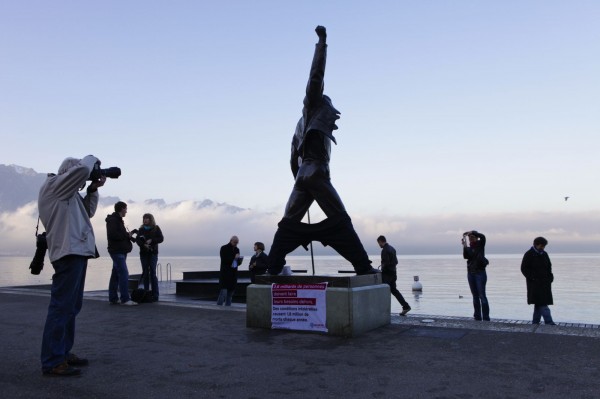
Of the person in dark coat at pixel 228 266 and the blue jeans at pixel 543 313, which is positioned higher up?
the person in dark coat at pixel 228 266

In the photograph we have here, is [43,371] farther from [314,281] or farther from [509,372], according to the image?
[509,372]

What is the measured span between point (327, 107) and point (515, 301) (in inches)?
626

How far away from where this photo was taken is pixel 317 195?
6719mm

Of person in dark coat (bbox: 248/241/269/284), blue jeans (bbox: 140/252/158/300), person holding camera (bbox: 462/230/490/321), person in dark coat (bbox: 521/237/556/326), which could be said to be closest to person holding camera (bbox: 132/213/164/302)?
blue jeans (bbox: 140/252/158/300)

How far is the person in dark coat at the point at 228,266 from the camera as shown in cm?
1144

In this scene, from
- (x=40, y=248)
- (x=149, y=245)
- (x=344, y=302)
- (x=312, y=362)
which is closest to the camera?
(x=40, y=248)

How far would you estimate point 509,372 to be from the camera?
4035mm

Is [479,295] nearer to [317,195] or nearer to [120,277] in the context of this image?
[317,195]

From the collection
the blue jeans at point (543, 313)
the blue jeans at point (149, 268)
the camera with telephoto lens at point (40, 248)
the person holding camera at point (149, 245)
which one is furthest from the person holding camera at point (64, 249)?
the blue jeans at point (543, 313)

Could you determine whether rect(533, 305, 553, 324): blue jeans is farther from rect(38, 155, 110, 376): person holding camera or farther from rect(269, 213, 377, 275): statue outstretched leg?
rect(38, 155, 110, 376): person holding camera

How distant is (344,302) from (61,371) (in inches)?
121

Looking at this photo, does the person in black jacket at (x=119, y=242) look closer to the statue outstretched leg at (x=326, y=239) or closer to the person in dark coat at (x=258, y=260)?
the person in dark coat at (x=258, y=260)

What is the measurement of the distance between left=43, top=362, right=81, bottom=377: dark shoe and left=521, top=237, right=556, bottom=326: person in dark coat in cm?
764

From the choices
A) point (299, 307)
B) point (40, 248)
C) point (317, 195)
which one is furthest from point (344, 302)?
point (40, 248)
